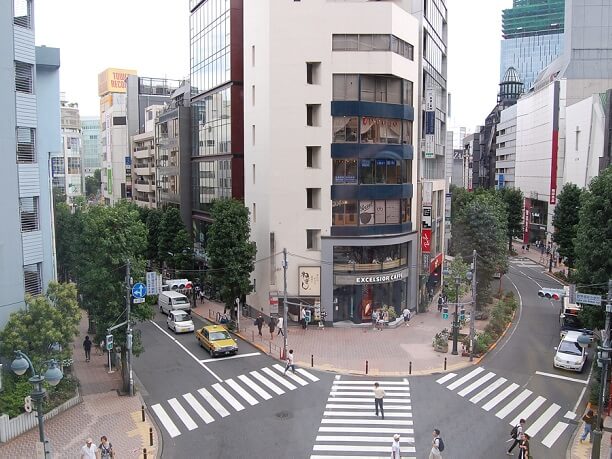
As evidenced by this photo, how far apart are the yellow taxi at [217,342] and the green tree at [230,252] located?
4.97 m

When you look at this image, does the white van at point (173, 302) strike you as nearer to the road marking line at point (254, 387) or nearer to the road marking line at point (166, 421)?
the road marking line at point (254, 387)

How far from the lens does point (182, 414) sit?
90.9ft

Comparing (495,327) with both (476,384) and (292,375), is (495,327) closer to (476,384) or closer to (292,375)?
(476,384)

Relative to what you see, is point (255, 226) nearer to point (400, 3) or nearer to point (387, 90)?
point (387, 90)

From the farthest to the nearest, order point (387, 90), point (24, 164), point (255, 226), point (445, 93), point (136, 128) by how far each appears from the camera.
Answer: point (136, 128) → point (445, 93) → point (255, 226) → point (387, 90) → point (24, 164)

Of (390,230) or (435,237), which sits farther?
Answer: (435,237)

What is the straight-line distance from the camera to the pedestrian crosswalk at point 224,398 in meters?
27.0

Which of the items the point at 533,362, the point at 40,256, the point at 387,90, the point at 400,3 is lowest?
the point at 533,362

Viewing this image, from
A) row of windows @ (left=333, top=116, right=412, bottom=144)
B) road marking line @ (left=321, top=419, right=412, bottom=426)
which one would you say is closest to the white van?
row of windows @ (left=333, top=116, right=412, bottom=144)

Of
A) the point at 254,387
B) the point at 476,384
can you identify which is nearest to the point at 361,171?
the point at 476,384

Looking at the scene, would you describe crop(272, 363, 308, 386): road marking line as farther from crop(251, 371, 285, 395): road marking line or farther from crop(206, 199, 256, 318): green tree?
crop(206, 199, 256, 318): green tree

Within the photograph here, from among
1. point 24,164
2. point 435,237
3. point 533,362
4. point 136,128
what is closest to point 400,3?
point 435,237

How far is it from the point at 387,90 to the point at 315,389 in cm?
2500

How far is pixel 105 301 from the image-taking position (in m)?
31.0
